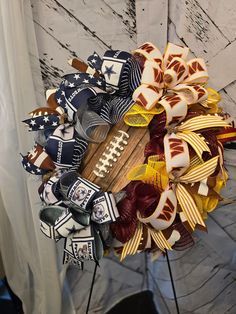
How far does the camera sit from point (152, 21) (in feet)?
3.56

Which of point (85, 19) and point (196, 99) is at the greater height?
point (85, 19)

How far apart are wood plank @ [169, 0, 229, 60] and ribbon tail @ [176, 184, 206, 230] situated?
1.43 ft

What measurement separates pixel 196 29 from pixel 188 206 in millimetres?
507

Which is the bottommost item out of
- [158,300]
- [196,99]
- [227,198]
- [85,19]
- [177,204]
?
[158,300]

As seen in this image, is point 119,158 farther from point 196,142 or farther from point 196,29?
point 196,29

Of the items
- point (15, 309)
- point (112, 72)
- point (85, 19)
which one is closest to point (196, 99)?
point (112, 72)

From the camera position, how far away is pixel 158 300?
1.44m

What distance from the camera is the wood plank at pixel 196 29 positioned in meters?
1.02

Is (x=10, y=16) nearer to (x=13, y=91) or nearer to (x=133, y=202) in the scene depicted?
(x=13, y=91)

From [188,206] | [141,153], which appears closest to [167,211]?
[188,206]

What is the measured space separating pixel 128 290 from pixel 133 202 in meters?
0.77

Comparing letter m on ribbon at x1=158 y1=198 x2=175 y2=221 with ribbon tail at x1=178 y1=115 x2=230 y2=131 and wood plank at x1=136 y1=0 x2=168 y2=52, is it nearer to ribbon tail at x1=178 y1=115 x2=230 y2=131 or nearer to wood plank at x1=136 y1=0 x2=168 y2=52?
ribbon tail at x1=178 y1=115 x2=230 y2=131

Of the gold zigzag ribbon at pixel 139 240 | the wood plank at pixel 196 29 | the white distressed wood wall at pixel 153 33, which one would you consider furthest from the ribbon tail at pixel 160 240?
Answer: the wood plank at pixel 196 29

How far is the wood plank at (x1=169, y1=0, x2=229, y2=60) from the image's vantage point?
1021 mm
